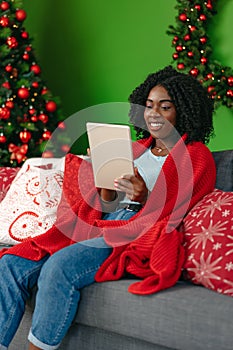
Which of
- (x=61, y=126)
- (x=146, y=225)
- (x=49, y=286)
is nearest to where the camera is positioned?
(x=49, y=286)

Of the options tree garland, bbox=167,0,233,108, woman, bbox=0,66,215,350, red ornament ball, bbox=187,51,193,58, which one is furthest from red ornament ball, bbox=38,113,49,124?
woman, bbox=0,66,215,350

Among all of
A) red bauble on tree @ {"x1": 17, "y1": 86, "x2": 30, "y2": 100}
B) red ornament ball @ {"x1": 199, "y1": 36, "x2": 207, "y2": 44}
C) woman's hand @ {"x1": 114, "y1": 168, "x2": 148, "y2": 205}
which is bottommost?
red bauble on tree @ {"x1": 17, "y1": 86, "x2": 30, "y2": 100}

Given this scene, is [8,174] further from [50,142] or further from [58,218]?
[50,142]

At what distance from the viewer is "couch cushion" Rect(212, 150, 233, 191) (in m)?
2.57

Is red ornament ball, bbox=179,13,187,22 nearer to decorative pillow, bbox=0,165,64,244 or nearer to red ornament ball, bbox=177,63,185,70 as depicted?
red ornament ball, bbox=177,63,185,70

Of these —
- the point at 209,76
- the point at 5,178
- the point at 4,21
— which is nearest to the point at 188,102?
the point at 5,178

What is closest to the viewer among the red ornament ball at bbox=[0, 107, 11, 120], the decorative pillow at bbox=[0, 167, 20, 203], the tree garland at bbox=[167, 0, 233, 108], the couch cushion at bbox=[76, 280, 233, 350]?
the couch cushion at bbox=[76, 280, 233, 350]

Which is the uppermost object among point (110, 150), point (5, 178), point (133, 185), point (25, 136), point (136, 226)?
point (110, 150)

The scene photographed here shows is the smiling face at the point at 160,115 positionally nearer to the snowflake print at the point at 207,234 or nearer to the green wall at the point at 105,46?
the snowflake print at the point at 207,234

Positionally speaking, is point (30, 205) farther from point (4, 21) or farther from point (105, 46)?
point (105, 46)

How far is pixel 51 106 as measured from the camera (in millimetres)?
4359

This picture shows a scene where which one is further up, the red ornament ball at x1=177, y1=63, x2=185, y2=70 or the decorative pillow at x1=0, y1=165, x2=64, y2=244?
the red ornament ball at x1=177, y1=63, x2=185, y2=70

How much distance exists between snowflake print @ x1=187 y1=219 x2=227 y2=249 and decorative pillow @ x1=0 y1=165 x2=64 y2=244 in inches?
32.5

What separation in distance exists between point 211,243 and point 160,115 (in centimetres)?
63
